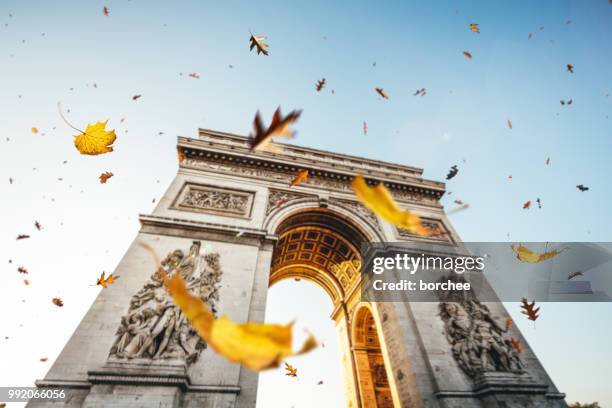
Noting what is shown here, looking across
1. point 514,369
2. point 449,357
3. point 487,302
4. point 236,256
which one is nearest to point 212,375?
point 236,256

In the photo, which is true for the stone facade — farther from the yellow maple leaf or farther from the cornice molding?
the yellow maple leaf

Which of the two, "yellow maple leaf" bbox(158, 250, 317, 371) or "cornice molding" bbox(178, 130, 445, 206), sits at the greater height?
"cornice molding" bbox(178, 130, 445, 206)

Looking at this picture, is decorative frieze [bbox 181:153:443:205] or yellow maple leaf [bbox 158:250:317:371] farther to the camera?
decorative frieze [bbox 181:153:443:205]

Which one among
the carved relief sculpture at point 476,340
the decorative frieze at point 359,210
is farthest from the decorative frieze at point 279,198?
the carved relief sculpture at point 476,340

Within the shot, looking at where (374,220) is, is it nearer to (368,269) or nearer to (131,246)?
(368,269)

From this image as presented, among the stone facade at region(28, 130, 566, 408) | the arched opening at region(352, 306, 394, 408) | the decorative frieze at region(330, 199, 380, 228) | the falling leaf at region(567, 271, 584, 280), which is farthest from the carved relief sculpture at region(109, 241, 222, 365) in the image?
the falling leaf at region(567, 271, 584, 280)
